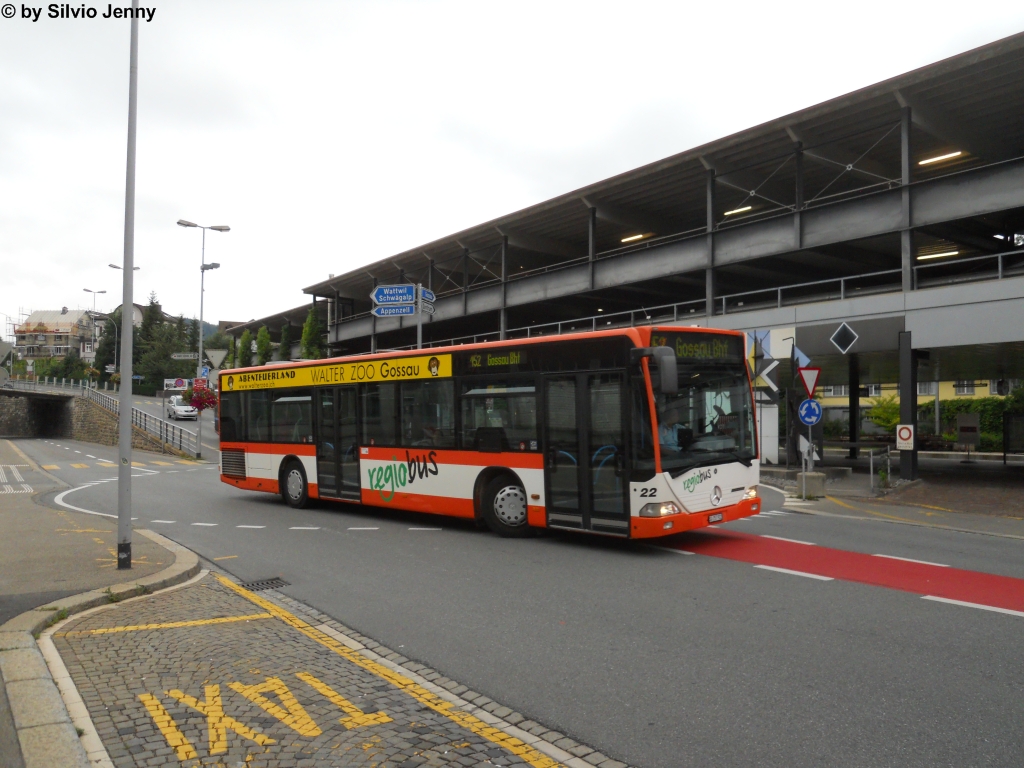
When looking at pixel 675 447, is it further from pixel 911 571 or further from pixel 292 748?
pixel 292 748

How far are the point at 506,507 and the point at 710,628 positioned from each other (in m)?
5.04

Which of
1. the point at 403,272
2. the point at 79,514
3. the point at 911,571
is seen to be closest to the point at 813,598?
the point at 911,571

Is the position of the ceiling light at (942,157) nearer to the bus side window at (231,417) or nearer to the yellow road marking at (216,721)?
the bus side window at (231,417)

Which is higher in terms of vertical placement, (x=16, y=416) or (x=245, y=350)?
(x=245, y=350)

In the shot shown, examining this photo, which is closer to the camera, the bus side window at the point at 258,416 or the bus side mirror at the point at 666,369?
the bus side mirror at the point at 666,369

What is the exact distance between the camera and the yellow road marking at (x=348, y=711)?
4.50m

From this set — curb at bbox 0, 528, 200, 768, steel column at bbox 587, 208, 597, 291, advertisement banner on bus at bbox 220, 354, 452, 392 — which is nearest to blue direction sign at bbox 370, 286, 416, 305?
advertisement banner on bus at bbox 220, 354, 452, 392

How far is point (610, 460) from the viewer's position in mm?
9648

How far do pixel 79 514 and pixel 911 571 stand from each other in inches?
558

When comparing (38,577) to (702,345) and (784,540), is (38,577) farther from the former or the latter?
(784,540)

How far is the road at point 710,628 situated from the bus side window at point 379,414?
1614 millimetres

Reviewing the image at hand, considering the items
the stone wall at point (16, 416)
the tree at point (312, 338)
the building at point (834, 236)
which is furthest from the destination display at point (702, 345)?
the stone wall at point (16, 416)

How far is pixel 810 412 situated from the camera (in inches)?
665

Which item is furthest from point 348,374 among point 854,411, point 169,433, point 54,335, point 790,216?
point 54,335
